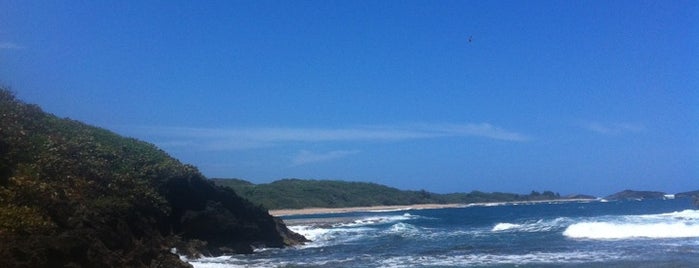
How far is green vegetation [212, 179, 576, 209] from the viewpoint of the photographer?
105812 millimetres

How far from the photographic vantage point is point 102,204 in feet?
79.3

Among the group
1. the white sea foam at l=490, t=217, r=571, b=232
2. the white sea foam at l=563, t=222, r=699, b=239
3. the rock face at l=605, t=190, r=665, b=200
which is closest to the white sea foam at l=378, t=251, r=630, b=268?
the white sea foam at l=563, t=222, r=699, b=239

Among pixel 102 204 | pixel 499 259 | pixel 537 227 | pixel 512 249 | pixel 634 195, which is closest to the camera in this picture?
pixel 102 204

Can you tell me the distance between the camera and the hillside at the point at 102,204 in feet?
60.4

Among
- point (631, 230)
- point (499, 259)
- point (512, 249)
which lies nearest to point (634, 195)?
point (631, 230)

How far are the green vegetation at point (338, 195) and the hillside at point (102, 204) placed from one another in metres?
59.1

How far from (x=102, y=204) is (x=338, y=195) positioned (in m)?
101

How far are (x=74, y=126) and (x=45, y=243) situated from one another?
21.1 m

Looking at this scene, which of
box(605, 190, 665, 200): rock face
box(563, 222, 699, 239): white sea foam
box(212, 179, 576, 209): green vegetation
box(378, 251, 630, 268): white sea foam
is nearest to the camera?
box(378, 251, 630, 268): white sea foam

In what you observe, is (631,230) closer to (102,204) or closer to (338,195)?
(102,204)

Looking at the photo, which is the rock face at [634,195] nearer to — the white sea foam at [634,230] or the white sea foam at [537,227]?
the white sea foam at [537,227]

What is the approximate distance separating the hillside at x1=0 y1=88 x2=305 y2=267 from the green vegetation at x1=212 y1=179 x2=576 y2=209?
5909cm

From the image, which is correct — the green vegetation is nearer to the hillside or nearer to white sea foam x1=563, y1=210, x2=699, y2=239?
the hillside

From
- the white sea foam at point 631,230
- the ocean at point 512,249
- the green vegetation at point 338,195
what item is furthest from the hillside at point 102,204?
the green vegetation at point 338,195
